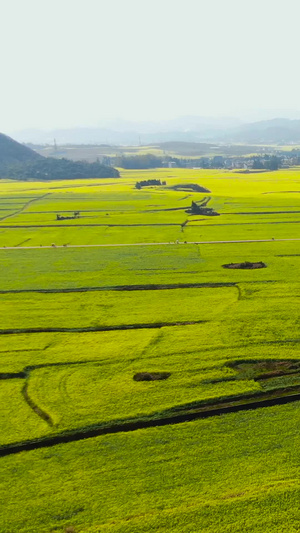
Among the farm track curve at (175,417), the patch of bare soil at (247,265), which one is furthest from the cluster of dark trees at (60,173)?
the farm track curve at (175,417)

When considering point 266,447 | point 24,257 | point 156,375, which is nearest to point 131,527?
point 266,447

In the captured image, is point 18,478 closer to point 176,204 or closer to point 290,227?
point 290,227

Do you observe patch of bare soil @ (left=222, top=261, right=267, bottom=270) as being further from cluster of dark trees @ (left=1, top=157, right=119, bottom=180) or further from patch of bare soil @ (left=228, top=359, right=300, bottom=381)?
cluster of dark trees @ (left=1, top=157, right=119, bottom=180)

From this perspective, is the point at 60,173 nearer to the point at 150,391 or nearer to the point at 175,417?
the point at 150,391

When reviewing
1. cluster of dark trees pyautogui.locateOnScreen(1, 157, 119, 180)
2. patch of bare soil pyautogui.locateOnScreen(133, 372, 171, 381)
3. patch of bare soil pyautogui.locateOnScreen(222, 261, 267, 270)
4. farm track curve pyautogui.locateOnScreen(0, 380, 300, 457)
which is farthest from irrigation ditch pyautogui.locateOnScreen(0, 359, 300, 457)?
cluster of dark trees pyautogui.locateOnScreen(1, 157, 119, 180)

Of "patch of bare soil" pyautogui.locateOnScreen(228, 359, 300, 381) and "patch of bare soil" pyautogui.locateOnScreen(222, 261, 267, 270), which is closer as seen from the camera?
"patch of bare soil" pyautogui.locateOnScreen(228, 359, 300, 381)

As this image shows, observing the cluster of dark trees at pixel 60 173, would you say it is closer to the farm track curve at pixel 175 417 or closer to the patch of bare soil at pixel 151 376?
the patch of bare soil at pixel 151 376

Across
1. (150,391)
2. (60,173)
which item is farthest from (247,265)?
(60,173)
